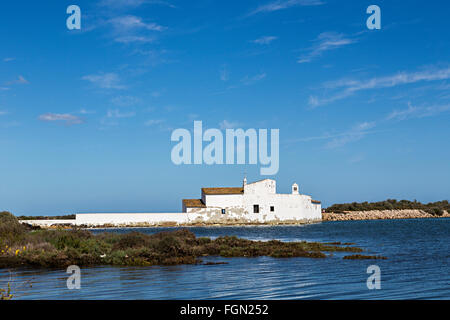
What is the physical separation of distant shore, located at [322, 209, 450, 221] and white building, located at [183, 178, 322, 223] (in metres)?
27.4

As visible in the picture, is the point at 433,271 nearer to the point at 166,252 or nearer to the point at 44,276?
the point at 166,252

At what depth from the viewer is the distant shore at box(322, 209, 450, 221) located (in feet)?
361

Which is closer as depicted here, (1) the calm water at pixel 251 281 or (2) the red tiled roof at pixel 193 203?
(1) the calm water at pixel 251 281

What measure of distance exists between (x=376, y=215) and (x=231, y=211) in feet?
174

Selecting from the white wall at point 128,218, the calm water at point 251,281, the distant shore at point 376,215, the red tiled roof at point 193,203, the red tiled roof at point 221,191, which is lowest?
the distant shore at point 376,215

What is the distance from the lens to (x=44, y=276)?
17938 millimetres

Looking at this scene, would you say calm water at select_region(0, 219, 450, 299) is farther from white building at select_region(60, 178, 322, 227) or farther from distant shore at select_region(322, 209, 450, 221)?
distant shore at select_region(322, 209, 450, 221)

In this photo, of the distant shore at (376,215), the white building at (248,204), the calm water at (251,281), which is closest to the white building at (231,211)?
the white building at (248,204)

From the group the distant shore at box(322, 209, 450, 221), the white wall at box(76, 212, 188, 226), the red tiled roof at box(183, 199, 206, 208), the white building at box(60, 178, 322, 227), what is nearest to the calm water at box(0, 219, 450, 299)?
the white wall at box(76, 212, 188, 226)

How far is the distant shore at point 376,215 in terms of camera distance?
110 meters

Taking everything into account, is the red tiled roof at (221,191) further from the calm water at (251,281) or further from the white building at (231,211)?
the calm water at (251,281)

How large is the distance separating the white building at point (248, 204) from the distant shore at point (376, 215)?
27.4 metres

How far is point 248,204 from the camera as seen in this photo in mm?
81938
